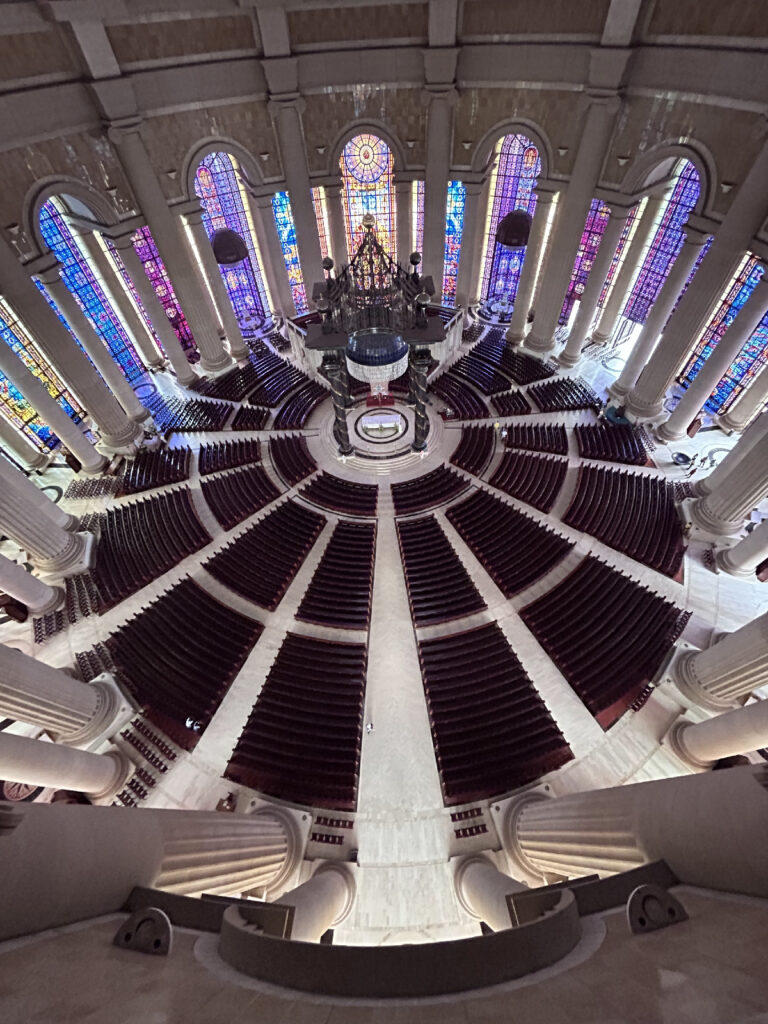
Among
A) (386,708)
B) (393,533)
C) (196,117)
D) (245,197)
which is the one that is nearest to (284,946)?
(386,708)

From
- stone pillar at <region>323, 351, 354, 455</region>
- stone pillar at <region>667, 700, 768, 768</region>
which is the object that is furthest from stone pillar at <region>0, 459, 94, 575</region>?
stone pillar at <region>667, 700, 768, 768</region>

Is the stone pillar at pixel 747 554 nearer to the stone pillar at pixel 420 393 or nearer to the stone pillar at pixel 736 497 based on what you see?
the stone pillar at pixel 736 497

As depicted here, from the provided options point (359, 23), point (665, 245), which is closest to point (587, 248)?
point (665, 245)

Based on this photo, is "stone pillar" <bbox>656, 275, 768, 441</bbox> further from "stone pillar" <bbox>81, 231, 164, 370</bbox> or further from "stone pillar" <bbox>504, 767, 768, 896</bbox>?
"stone pillar" <bbox>81, 231, 164, 370</bbox>

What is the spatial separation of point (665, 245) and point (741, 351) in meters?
6.40

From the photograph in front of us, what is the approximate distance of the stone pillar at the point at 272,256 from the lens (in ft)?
80.6

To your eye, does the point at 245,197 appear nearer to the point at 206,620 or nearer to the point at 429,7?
the point at 429,7

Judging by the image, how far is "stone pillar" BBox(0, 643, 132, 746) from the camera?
34.5ft

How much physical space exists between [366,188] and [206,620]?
2362cm

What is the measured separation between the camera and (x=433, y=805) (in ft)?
40.1

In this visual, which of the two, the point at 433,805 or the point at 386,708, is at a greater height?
the point at 386,708

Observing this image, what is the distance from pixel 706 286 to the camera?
17359 millimetres

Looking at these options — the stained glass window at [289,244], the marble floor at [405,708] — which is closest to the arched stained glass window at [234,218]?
the stained glass window at [289,244]

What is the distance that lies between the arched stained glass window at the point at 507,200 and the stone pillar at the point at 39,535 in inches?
946
